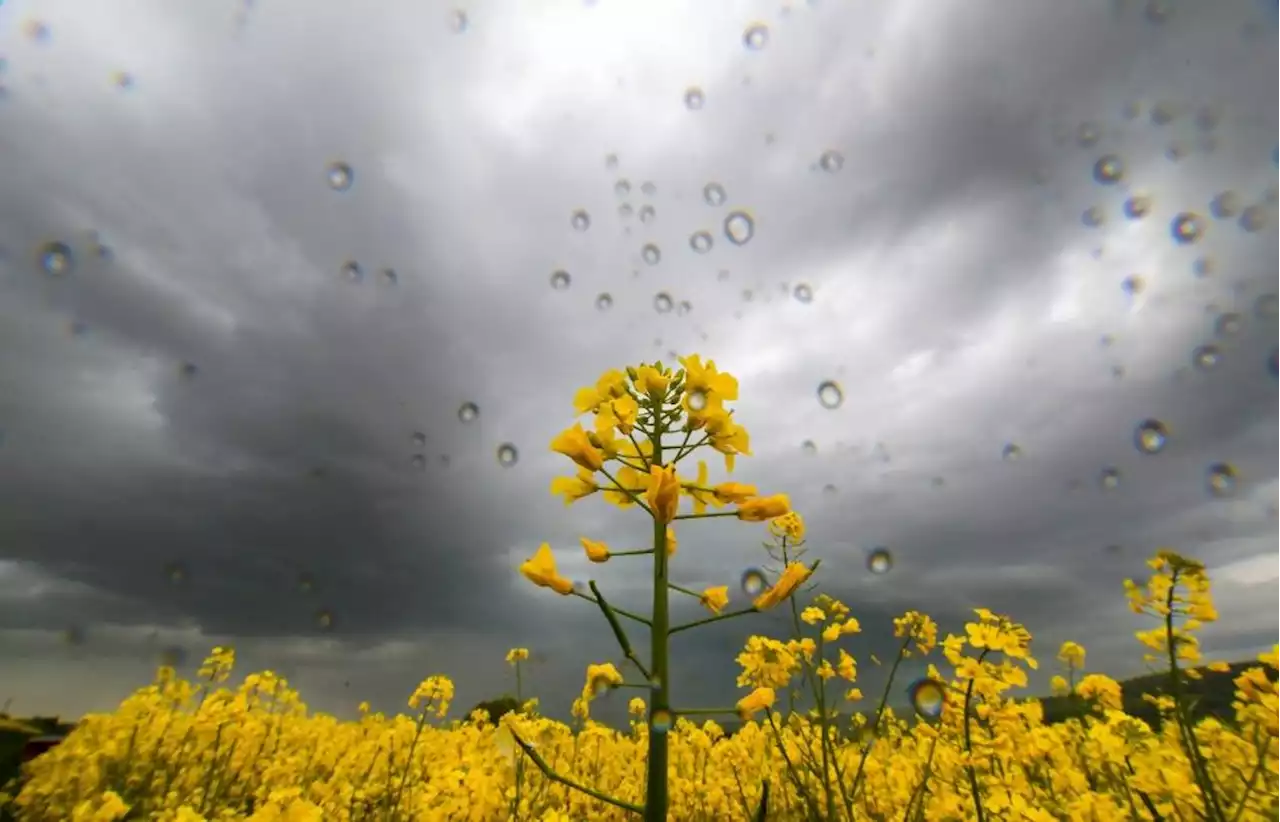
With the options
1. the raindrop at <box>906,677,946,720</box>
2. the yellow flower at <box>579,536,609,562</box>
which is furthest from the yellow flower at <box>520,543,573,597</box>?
the raindrop at <box>906,677,946,720</box>

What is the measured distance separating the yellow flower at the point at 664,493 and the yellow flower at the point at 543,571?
0.50 metres

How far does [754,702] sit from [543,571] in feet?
3.47

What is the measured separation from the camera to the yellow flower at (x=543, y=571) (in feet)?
8.18

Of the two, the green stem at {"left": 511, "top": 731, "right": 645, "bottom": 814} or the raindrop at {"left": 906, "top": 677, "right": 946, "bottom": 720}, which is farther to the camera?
the raindrop at {"left": 906, "top": 677, "right": 946, "bottom": 720}

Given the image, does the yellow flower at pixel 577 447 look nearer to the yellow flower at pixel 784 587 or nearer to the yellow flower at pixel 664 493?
the yellow flower at pixel 664 493

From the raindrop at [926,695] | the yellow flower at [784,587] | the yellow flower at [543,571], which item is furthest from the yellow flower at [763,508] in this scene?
the raindrop at [926,695]

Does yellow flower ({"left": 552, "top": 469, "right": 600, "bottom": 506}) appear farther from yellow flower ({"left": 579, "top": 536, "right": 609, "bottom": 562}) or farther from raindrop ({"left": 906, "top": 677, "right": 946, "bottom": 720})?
raindrop ({"left": 906, "top": 677, "right": 946, "bottom": 720})

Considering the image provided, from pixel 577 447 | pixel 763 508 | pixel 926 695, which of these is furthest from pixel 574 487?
pixel 926 695

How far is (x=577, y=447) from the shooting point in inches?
105

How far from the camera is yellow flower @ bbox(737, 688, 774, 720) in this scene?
245 centimetres

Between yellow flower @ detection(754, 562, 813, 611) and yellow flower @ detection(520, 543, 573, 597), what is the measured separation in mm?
827

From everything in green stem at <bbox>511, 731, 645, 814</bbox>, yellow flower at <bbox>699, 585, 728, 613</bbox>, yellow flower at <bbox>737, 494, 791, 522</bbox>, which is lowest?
green stem at <bbox>511, 731, 645, 814</bbox>

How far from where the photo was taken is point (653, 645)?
238 centimetres

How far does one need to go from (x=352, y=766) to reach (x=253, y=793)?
1252 millimetres
